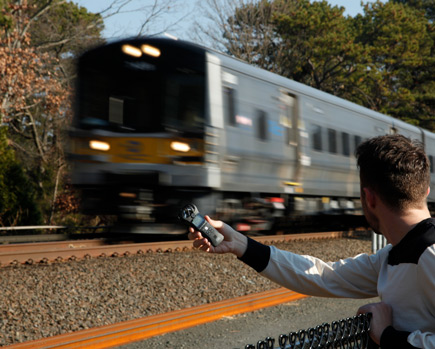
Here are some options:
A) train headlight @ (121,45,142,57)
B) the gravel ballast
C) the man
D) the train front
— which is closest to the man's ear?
the man

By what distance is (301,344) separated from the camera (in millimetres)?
1637

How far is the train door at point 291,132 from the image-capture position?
1167 centimetres

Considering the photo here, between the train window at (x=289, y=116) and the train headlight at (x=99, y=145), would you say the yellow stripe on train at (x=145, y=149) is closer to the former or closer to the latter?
the train headlight at (x=99, y=145)

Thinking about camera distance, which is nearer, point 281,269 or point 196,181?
point 281,269

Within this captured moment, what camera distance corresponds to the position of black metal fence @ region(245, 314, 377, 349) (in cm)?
165

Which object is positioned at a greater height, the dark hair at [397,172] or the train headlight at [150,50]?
the train headlight at [150,50]

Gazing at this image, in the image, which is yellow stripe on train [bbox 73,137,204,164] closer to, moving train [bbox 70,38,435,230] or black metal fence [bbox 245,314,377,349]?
moving train [bbox 70,38,435,230]

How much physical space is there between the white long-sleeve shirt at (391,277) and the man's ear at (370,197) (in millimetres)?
140

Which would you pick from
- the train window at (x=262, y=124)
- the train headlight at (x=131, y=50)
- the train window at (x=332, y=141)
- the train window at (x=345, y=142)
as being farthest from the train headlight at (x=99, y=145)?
the train window at (x=345, y=142)

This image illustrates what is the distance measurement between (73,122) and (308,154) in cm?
510

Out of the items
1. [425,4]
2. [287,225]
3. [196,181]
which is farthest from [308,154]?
[425,4]

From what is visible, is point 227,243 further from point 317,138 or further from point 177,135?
point 317,138

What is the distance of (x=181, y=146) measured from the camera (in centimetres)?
936

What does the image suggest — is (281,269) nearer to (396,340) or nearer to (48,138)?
(396,340)
